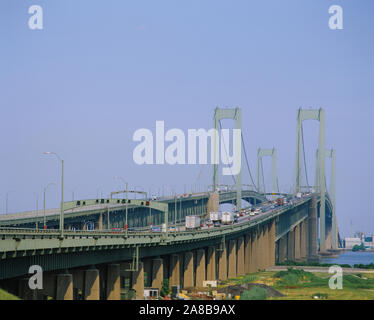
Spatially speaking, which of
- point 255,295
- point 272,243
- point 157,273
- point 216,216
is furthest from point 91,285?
point 272,243

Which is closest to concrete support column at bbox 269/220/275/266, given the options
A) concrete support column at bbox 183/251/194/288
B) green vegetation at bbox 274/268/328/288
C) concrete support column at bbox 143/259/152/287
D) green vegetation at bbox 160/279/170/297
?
green vegetation at bbox 274/268/328/288

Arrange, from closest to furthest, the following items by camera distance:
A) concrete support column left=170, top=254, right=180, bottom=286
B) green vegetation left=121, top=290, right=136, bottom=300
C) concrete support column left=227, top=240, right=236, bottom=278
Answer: green vegetation left=121, top=290, right=136, bottom=300
concrete support column left=170, top=254, right=180, bottom=286
concrete support column left=227, top=240, right=236, bottom=278

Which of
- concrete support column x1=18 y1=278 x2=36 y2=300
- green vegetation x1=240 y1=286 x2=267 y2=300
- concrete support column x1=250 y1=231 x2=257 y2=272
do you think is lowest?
concrete support column x1=250 y1=231 x2=257 y2=272

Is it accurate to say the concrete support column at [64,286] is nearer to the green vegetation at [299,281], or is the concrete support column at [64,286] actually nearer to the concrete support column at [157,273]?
the concrete support column at [157,273]

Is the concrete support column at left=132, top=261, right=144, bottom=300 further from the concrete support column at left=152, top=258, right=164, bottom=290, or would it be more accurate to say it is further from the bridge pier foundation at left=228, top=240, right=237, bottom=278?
the bridge pier foundation at left=228, top=240, right=237, bottom=278

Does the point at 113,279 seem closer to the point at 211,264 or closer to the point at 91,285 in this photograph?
the point at 91,285

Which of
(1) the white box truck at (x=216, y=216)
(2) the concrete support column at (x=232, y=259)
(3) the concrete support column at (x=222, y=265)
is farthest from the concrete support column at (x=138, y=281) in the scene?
(1) the white box truck at (x=216, y=216)
